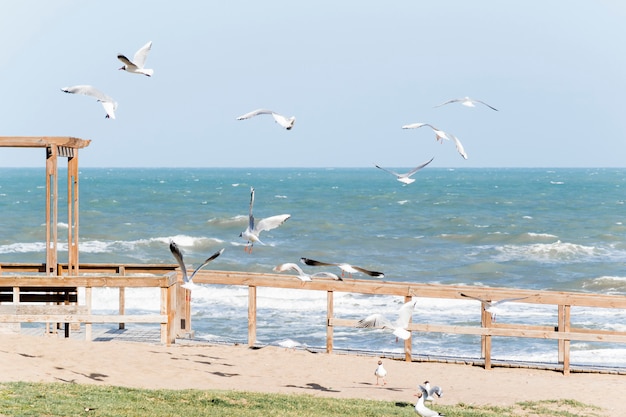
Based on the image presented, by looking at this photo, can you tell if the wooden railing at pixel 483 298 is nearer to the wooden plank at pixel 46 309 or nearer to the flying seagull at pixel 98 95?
the wooden plank at pixel 46 309

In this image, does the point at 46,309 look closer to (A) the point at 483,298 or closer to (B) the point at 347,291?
(B) the point at 347,291

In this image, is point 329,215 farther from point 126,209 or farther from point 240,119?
point 240,119

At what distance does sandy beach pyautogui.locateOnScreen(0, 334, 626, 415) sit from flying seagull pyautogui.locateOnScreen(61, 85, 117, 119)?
3.87 meters

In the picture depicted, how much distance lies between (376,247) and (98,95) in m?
39.4

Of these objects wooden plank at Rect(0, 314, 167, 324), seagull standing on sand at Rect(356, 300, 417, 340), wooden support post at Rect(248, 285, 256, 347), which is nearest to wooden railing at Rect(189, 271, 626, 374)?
wooden support post at Rect(248, 285, 256, 347)

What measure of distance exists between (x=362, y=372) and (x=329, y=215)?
189 ft

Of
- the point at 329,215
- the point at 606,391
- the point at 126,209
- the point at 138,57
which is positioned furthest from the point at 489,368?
the point at 126,209

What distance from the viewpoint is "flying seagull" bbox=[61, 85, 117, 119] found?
11.8m

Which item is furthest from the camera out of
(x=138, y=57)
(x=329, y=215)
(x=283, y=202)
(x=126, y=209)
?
(x=283, y=202)

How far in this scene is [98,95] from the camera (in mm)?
12258

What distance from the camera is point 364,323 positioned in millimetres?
13133

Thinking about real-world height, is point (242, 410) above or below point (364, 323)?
below

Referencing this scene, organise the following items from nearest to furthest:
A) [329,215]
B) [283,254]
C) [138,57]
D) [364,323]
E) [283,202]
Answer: [138,57] < [364,323] < [283,254] < [329,215] < [283,202]

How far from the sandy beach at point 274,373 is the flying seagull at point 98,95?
3.87 metres
